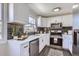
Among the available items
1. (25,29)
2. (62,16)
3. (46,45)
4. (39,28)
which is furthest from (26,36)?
(62,16)

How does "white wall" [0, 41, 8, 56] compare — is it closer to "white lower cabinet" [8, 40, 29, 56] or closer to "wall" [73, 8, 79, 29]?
"white lower cabinet" [8, 40, 29, 56]

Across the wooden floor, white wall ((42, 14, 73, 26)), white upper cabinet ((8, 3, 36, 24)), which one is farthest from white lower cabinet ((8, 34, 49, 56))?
white wall ((42, 14, 73, 26))

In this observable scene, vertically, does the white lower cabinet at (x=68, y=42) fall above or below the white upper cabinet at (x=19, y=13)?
below

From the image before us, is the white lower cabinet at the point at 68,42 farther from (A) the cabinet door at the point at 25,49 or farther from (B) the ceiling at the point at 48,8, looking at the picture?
(A) the cabinet door at the point at 25,49

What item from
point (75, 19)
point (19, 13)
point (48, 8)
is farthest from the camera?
point (19, 13)

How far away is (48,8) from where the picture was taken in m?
1.63

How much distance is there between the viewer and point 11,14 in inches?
65.7

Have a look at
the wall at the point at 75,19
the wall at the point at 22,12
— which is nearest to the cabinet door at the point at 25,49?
the wall at the point at 22,12

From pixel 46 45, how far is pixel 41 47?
164 mm

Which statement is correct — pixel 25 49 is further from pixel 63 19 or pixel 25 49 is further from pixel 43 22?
pixel 63 19

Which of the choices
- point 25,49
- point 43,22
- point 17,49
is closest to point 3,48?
point 17,49

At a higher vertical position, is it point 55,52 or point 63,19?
point 63,19

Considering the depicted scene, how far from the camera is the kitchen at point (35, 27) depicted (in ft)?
5.18

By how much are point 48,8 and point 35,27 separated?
0.42m
